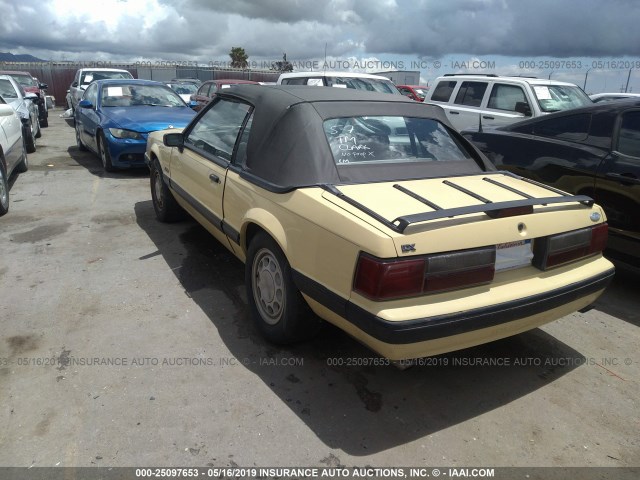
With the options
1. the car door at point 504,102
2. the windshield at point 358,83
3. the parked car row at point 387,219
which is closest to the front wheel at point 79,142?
the windshield at point 358,83

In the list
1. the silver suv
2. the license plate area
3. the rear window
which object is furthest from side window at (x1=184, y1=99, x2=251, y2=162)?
the silver suv

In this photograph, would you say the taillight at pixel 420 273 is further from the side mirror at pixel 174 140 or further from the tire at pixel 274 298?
the side mirror at pixel 174 140

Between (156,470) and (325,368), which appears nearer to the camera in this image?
(156,470)

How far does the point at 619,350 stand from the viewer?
11.1 ft

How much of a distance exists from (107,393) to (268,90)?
7.51ft

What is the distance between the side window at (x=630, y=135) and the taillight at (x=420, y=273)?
2.49 meters

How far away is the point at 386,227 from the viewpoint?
92.2 inches

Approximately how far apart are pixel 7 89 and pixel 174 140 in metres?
8.14

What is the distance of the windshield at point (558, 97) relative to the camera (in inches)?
308

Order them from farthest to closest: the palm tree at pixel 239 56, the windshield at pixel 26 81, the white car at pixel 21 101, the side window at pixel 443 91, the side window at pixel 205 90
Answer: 1. the palm tree at pixel 239 56
2. the windshield at pixel 26 81
3. the side window at pixel 205 90
4. the white car at pixel 21 101
5. the side window at pixel 443 91

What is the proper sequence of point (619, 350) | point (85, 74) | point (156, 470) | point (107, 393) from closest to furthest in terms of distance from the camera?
point (156, 470)
point (107, 393)
point (619, 350)
point (85, 74)

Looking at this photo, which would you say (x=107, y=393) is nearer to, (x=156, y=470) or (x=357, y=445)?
(x=156, y=470)

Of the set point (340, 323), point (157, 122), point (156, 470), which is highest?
point (157, 122)

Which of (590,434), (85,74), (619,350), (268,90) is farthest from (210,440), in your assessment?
(85,74)
